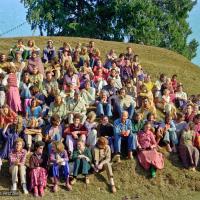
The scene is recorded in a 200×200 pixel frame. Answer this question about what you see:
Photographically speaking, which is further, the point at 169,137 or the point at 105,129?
the point at 169,137

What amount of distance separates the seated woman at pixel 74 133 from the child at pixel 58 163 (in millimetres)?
448

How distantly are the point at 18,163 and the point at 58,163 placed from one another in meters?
1.08

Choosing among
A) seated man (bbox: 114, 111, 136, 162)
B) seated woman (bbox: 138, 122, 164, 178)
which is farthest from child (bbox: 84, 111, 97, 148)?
seated woman (bbox: 138, 122, 164, 178)

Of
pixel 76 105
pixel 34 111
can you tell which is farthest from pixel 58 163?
pixel 76 105

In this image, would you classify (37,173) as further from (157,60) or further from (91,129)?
(157,60)

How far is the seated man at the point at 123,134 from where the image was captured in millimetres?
17578

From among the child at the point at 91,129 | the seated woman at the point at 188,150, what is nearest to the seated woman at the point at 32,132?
the child at the point at 91,129

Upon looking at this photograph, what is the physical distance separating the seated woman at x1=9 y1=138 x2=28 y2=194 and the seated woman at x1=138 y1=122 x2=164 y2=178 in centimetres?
355

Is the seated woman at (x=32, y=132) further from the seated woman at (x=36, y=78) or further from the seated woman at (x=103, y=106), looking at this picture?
the seated woman at (x=103, y=106)

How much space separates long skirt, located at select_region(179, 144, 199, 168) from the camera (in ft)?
59.1

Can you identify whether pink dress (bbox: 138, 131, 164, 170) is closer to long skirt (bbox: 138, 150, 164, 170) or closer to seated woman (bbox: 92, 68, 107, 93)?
long skirt (bbox: 138, 150, 164, 170)

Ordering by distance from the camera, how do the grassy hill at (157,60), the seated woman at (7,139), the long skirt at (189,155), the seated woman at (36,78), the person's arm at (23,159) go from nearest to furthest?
the person's arm at (23,159) → the seated woman at (7,139) → the long skirt at (189,155) → the seated woman at (36,78) → the grassy hill at (157,60)

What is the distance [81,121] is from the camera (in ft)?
58.4

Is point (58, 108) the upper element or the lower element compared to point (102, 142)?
upper
